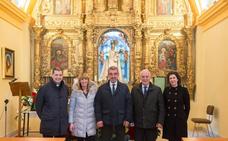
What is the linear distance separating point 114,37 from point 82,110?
9.10 meters

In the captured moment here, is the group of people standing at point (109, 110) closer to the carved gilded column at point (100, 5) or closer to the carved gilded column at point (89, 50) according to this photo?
the carved gilded column at point (89, 50)

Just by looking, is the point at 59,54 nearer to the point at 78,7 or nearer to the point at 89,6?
the point at 78,7

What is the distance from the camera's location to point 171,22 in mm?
14125

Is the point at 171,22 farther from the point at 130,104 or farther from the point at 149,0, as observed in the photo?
the point at 130,104

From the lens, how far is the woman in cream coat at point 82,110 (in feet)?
18.2

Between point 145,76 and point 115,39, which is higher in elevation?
point 115,39

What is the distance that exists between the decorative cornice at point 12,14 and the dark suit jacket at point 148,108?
6.20 meters

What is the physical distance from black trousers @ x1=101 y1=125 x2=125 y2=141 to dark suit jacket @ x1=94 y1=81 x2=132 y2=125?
0.34 feet

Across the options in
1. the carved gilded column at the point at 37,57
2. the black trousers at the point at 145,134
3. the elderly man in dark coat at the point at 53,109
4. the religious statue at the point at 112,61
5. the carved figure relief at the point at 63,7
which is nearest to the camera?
the elderly man in dark coat at the point at 53,109

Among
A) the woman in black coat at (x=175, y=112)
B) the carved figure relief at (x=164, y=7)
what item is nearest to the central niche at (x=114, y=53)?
the carved figure relief at (x=164, y=7)

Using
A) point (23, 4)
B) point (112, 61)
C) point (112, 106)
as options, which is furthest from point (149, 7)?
point (112, 106)

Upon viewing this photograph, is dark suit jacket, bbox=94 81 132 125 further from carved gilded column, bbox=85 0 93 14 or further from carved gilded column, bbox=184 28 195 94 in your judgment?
carved gilded column, bbox=85 0 93 14

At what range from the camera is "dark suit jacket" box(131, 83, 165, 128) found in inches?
221

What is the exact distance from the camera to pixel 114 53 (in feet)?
47.0
